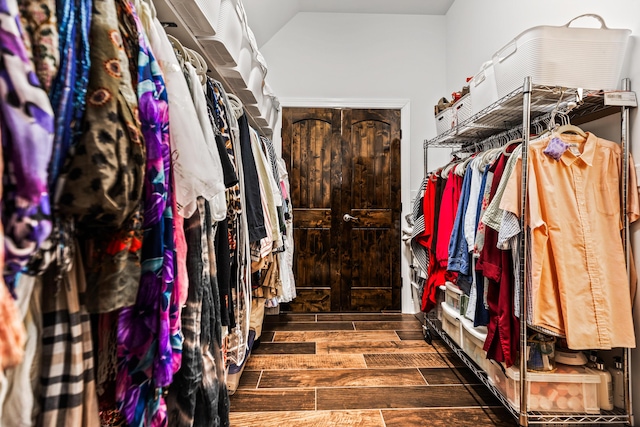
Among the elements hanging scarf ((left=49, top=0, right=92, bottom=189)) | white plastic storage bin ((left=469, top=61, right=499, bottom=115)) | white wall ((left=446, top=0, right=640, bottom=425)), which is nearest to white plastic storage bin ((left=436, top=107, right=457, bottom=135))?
white plastic storage bin ((left=469, top=61, right=499, bottom=115))

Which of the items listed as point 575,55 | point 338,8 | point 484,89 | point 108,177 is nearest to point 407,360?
point 484,89

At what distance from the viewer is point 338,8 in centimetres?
328

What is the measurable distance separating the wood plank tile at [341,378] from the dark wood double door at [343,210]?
1.31 m

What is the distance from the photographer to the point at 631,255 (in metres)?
1.40

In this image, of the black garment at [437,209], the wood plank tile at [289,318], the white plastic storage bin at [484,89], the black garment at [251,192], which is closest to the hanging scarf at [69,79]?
the black garment at [251,192]

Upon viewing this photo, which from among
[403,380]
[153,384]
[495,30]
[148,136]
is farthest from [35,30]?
[495,30]

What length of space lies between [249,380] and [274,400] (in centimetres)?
27

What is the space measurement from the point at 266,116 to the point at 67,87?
7.31 feet

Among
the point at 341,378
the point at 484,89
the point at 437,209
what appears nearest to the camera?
the point at 484,89

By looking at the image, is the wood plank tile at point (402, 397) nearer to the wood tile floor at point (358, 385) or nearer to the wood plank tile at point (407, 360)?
→ the wood tile floor at point (358, 385)

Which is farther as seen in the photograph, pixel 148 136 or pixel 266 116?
pixel 266 116

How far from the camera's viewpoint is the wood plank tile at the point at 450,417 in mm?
1545

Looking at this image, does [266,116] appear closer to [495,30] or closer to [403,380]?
[495,30]

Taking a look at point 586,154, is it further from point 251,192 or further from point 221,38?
point 221,38
